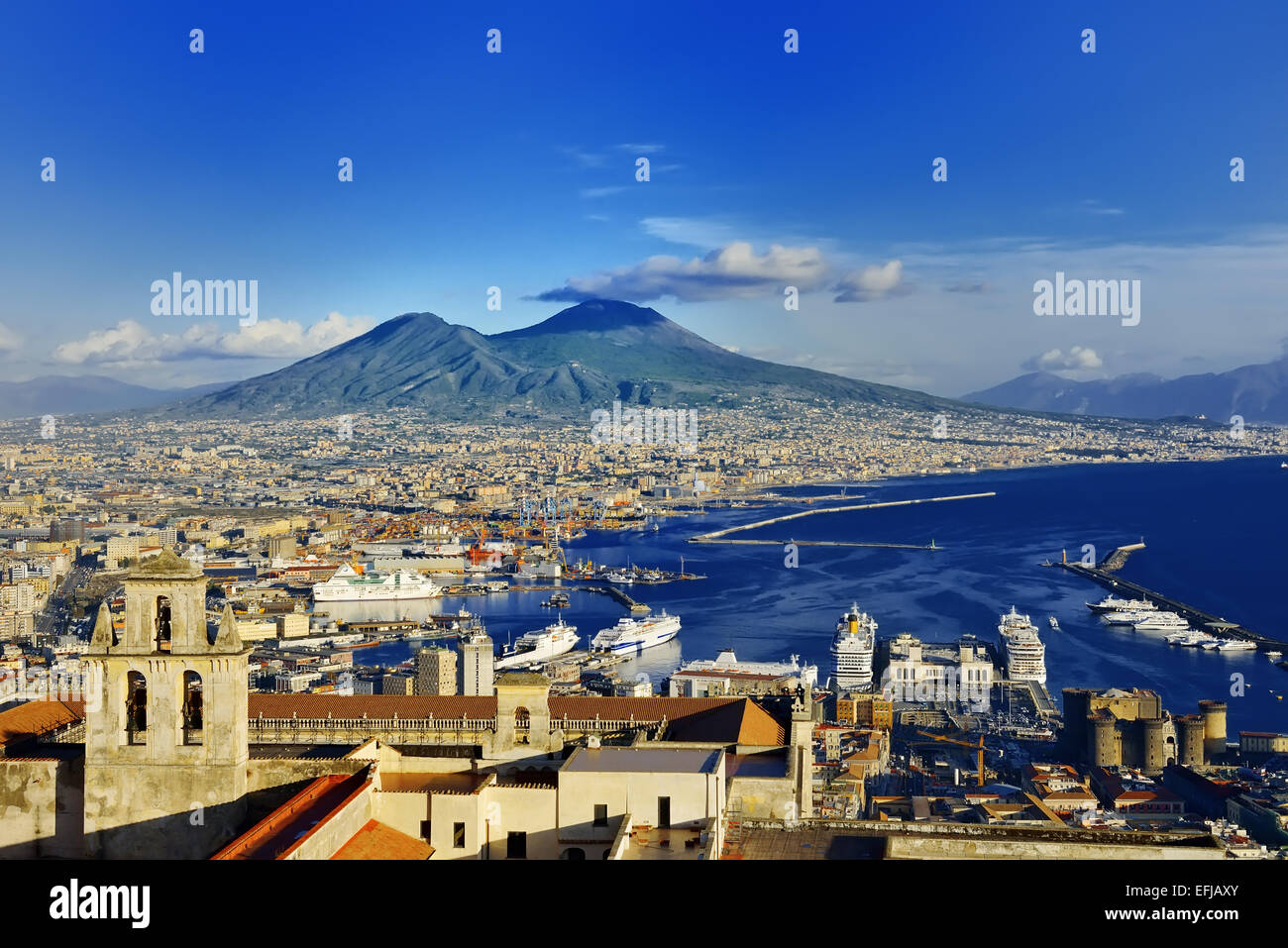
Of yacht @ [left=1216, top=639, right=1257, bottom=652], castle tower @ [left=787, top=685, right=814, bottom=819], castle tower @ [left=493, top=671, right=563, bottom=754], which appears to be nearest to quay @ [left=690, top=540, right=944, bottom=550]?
yacht @ [left=1216, top=639, right=1257, bottom=652]

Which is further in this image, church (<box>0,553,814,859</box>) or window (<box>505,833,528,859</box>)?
window (<box>505,833,528,859</box>)

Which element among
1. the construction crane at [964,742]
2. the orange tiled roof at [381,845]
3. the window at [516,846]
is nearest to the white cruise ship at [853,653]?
the construction crane at [964,742]

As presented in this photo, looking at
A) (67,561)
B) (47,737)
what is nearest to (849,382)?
(67,561)

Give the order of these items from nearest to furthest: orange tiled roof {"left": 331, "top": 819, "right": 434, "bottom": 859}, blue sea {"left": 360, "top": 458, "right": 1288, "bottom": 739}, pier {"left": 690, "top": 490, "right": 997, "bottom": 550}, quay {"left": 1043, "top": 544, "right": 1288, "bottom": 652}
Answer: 1. orange tiled roof {"left": 331, "top": 819, "right": 434, "bottom": 859}
2. blue sea {"left": 360, "top": 458, "right": 1288, "bottom": 739}
3. quay {"left": 1043, "top": 544, "right": 1288, "bottom": 652}
4. pier {"left": 690, "top": 490, "right": 997, "bottom": 550}

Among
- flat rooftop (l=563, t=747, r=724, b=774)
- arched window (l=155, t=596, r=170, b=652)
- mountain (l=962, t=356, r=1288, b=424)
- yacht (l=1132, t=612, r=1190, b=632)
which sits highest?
mountain (l=962, t=356, r=1288, b=424)

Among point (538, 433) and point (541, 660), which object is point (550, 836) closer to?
point (541, 660)

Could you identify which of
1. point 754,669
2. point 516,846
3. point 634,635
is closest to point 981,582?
point 634,635

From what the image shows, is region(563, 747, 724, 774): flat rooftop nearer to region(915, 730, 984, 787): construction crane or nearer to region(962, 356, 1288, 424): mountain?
region(915, 730, 984, 787): construction crane
